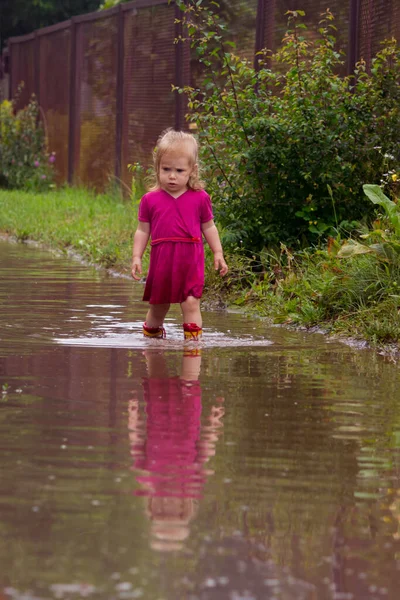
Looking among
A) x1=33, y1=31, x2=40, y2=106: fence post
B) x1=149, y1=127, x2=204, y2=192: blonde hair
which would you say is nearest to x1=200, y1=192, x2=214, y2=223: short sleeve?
x1=149, y1=127, x2=204, y2=192: blonde hair

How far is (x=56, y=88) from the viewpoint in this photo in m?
23.3

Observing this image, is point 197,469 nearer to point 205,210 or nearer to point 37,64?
point 205,210

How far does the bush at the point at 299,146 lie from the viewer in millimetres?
10008

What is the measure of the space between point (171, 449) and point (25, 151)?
2037 cm

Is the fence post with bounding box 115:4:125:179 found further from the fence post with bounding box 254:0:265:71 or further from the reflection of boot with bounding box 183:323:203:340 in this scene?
the reflection of boot with bounding box 183:323:203:340

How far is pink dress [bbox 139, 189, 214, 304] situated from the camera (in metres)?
7.89

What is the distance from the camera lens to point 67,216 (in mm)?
17703

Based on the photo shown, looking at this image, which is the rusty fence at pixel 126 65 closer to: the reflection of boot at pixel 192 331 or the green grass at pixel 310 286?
the green grass at pixel 310 286

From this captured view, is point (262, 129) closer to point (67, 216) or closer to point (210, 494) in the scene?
point (210, 494)

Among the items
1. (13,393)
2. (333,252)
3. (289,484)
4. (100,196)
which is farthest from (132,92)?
(289,484)

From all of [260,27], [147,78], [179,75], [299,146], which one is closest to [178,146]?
[299,146]

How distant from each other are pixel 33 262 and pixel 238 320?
188 inches

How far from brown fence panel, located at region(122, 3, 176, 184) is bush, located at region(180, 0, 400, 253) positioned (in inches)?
265

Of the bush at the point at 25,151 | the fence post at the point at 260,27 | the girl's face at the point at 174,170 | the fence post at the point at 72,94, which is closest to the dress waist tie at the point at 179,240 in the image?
the girl's face at the point at 174,170
